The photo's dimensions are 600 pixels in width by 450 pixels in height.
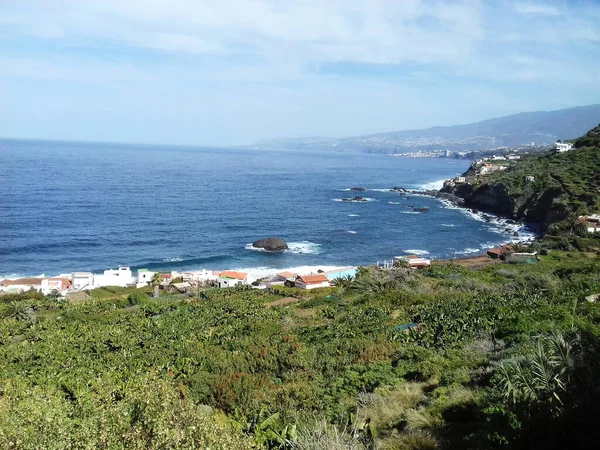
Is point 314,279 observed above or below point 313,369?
below

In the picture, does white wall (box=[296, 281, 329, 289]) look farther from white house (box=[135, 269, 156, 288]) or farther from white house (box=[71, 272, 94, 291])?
white house (box=[71, 272, 94, 291])

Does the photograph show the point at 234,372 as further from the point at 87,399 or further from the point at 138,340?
the point at 138,340

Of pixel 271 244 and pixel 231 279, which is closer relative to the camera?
pixel 231 279

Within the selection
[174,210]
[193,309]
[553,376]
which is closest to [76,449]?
[553,376]

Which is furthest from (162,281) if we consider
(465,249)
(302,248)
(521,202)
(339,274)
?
(521,202)

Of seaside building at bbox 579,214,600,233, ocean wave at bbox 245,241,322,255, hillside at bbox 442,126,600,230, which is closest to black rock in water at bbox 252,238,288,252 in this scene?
ocean wave at bbox 245,241,322,255

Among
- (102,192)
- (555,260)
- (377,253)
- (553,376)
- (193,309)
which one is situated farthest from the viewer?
(102,192)

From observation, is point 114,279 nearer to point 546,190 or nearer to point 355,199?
point 355,199
